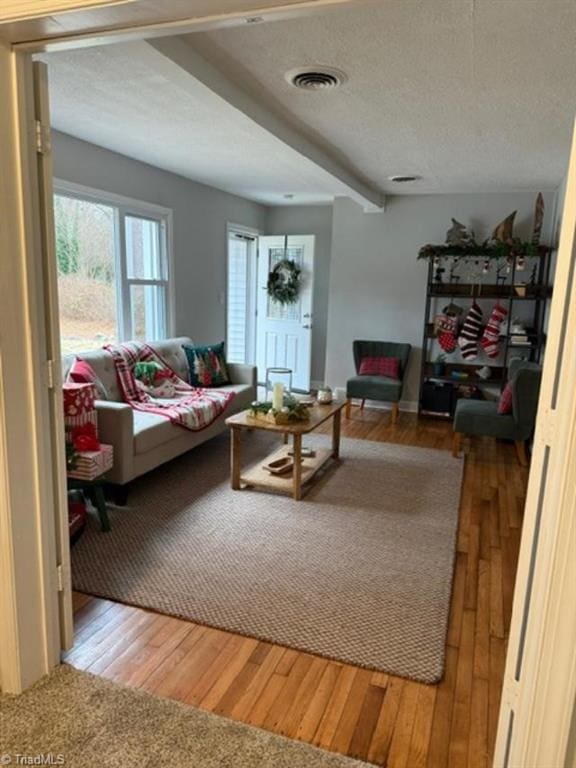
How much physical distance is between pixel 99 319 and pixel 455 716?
12.1 ft

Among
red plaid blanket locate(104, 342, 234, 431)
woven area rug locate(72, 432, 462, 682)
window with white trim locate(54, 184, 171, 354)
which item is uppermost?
window with white trim locate(54, 184, 171, 354)

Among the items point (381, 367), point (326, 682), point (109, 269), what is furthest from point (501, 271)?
point (326, 682)

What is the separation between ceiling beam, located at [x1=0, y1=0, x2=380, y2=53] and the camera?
4.13ft

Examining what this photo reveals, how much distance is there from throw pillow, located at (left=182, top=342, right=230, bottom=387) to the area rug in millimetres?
3053

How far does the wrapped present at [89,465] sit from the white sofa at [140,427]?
0.84 ft

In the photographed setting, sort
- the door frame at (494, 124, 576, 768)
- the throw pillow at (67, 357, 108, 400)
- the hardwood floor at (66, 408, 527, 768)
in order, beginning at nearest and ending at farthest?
the door frame at (494, 124, 576, 768) → the hardwood floor at (66, 408, 527, 768) → the throw pillow at (67, 357, 108, 400)

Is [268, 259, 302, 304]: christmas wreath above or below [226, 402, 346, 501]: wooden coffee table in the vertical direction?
above

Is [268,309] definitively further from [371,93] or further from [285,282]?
[371,93]

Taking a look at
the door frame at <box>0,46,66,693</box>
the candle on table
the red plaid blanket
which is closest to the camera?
the door frame at <box>0,46,66,693</box>

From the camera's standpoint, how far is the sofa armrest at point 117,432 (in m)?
3.05

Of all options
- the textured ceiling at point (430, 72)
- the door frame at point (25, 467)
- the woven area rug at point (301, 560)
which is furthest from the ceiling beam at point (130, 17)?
the woven area rug at point (301, 560)

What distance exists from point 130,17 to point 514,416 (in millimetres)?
3531

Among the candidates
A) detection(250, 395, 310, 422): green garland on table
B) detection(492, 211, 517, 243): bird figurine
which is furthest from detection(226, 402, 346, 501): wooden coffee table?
detection(492, 211, 517, 243): bird figurine

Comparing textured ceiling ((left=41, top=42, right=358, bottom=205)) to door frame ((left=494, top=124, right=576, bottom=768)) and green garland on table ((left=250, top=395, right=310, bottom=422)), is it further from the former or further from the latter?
door frame ((left=494, top=124, right=576, bottom=768))
